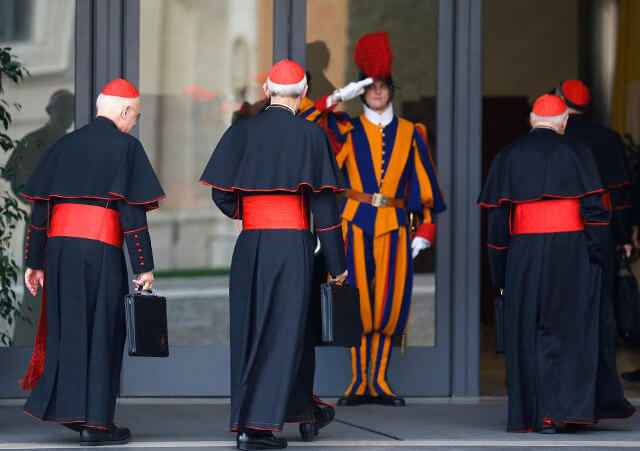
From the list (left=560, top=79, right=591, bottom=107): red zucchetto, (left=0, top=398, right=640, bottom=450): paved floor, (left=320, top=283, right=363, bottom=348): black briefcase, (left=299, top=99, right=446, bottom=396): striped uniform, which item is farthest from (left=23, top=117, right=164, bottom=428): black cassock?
(left=560, top=79, right=591, bottom=107): red zucchetto

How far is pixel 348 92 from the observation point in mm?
6789

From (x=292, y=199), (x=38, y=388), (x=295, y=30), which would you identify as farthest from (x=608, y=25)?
(x=38, y=388)

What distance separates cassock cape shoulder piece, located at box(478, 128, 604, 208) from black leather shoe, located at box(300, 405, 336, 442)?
127cm

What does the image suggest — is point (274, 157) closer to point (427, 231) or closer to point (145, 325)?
point (145, 325)

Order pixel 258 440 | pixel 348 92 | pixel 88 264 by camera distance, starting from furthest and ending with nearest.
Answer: pixel 348 92
pixel 88 264
pixel 258 440

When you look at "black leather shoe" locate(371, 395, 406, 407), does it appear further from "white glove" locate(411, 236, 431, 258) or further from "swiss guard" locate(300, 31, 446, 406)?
"white glove" locate(411, 236, 431, 258)

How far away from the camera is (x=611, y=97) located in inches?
388

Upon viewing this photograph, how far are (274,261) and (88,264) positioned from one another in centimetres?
82

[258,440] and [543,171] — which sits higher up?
[543,171]

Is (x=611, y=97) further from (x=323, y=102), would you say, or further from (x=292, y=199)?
(x=292, y=199)

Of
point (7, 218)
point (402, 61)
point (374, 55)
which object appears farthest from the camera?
point (402, 61)

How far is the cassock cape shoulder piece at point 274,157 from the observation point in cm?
539

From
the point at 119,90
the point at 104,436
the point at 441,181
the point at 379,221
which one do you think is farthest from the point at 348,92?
the point at 104,436

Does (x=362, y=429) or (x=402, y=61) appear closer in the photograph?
(x=362, y=429)
